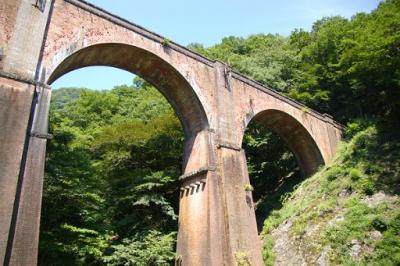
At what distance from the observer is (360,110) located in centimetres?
2331

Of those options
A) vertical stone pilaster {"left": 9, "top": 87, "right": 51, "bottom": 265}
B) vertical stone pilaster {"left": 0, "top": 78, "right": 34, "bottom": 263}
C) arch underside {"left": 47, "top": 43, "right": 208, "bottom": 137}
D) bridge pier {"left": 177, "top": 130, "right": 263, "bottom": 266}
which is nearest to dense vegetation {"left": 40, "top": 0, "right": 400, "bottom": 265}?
bridge pier {"left": 177, "top": 130, "right": 263, "bottom": 266}

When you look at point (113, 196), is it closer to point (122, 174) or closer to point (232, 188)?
point (122, 174)

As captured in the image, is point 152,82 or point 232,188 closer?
point 232,188

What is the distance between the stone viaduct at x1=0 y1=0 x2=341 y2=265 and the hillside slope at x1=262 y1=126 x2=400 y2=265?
218 centimetres

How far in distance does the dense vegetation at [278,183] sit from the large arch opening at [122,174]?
0.18 ft

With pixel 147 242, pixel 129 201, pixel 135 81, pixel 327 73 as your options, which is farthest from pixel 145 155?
pixel 135 81

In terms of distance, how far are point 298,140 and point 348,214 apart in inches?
301

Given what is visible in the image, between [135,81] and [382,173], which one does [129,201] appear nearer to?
Result: [382,173]

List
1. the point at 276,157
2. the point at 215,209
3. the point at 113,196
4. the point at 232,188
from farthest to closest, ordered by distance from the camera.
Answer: the point at 276,157, the point at 113,196, the point at 232,188, the point at 215,209

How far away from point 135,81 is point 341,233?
35.6 metres

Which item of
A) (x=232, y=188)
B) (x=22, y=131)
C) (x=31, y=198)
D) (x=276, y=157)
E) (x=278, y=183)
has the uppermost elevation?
(x=276, y=157)

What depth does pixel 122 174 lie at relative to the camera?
18.0 meters

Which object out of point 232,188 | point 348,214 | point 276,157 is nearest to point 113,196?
point 232,188

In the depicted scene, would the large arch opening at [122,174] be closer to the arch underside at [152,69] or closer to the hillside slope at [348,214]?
the arch underside at [152,69]
